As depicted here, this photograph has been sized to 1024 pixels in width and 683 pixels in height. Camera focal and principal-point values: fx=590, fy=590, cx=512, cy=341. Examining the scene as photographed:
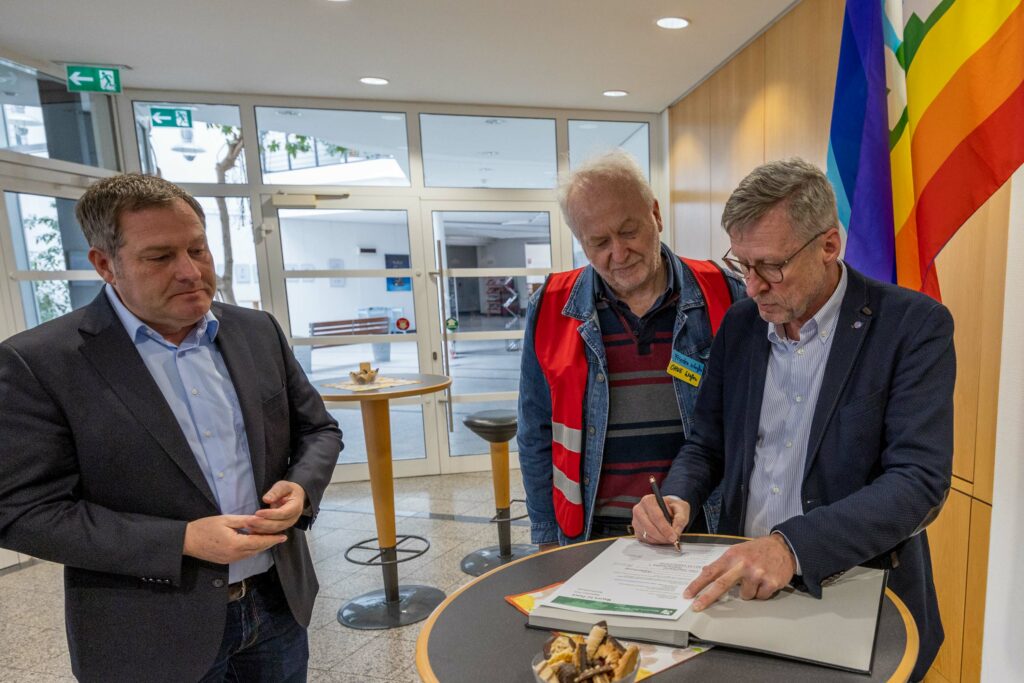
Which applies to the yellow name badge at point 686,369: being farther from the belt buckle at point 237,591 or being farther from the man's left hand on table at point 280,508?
the belt buckle at point 237,591

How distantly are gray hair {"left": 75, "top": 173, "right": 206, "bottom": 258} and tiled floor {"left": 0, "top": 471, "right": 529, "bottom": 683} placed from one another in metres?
1.63

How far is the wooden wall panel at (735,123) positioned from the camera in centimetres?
367

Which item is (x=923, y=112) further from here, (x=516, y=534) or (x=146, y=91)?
(x=146, y=91)

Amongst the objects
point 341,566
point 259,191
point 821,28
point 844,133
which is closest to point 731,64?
point 821,28

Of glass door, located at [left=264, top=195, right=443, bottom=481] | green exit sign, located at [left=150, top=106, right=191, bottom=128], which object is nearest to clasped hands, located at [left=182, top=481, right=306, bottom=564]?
glass door, located at [left=264, top=195, right=443, bottom=481]

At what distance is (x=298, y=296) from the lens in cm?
498

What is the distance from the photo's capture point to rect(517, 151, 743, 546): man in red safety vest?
152 cm

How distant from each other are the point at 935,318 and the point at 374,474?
8.19ft

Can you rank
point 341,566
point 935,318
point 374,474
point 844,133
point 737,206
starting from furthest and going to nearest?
point 341,566 < point 374,474 < point 844,133 < point 737,206 < point 935,318

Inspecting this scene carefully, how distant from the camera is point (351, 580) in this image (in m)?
3.36

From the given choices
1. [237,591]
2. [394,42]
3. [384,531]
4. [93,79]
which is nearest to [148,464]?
[237,591]

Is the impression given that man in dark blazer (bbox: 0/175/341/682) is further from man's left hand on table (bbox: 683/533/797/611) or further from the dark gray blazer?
man's left hand on table (bbox: 683/533/797/611)

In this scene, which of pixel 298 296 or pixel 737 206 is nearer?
pixel 737 206

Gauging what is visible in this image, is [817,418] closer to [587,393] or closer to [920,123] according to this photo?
[587,393]
